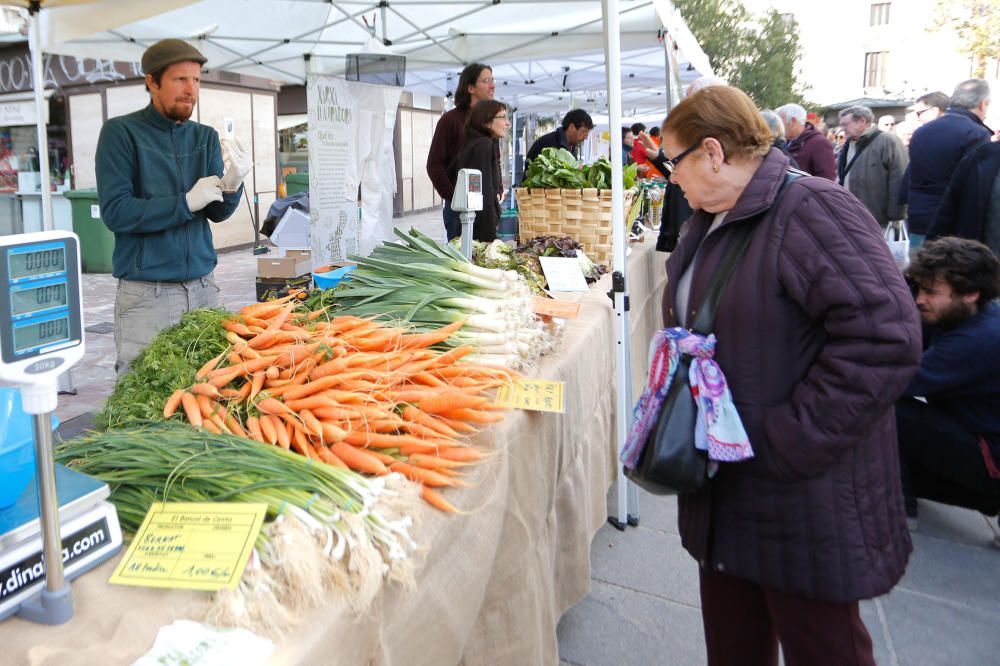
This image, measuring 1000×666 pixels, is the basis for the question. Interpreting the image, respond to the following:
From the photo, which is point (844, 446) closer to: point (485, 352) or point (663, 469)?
point (663, 469)

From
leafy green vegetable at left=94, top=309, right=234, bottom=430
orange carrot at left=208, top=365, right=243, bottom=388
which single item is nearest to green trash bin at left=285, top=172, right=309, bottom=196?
leafy green vegetable at left=94, top=309, right=234, bottom=430

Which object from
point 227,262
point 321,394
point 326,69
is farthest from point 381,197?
point 227,262

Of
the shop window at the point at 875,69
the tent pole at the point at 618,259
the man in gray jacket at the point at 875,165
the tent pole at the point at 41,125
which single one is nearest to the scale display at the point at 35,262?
the tent pole at the point at 618,259

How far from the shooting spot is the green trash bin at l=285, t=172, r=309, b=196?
1327 centimetres

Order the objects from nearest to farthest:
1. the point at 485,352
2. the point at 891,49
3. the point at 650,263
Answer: the point at 485,352
the point at 650,263
the point at 891,49

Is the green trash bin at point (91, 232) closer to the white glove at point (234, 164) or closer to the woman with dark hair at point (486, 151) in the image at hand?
the woman with dark hair at point (486, 151)

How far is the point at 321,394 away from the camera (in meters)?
1.75

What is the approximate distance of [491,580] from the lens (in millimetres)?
1865

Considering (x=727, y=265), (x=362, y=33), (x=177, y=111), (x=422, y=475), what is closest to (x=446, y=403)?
(x=422, y=475)

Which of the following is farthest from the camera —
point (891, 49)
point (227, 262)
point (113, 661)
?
point (891, 49)

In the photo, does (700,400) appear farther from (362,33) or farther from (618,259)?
(362,33)

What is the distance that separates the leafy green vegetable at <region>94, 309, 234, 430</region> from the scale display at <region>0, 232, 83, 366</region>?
31.4 inches

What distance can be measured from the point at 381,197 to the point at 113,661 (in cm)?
507

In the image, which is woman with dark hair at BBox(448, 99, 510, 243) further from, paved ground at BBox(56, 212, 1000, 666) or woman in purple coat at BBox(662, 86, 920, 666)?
woman in purple coat at BBox(662, 86, 920, 666)
